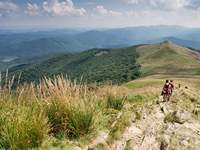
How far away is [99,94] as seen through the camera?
9.73 m

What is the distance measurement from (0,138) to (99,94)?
460 centimetres

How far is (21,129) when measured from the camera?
211 inches

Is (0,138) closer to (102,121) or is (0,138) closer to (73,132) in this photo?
(73,132)

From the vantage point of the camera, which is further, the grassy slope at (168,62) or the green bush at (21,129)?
the grassy slope at (168,62)

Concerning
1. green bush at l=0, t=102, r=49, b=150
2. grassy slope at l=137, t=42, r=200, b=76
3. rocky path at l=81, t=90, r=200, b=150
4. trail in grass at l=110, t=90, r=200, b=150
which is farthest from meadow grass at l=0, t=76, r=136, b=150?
grassy slope at l=137, t=42, r=200, b=76

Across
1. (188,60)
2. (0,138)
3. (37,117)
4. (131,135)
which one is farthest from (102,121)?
(188,60)

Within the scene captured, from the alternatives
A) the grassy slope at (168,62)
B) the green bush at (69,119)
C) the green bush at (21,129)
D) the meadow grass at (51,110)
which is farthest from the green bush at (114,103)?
the grassy slope at (168,62)

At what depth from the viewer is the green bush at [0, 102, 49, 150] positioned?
5.35 m

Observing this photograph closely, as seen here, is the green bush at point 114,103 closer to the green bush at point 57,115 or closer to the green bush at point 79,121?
the green bush at point 79,121

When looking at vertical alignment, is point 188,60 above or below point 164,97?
below

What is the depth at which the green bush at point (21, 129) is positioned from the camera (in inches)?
211

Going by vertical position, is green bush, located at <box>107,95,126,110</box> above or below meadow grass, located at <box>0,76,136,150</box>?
below

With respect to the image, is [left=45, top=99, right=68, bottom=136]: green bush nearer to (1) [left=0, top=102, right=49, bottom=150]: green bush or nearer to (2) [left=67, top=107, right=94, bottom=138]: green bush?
(2) [left=67, top=107, right=94, bottom=138]: green bush

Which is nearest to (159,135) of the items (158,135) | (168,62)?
(158,135)
